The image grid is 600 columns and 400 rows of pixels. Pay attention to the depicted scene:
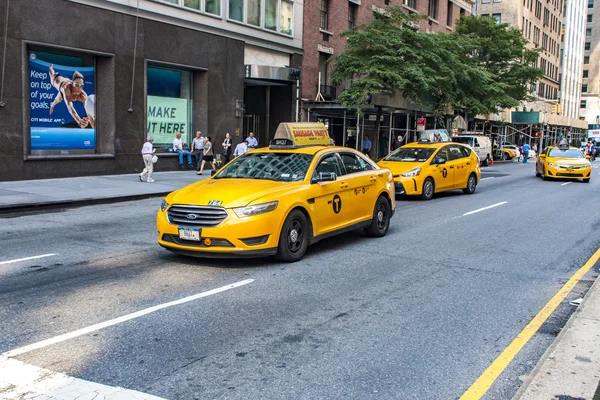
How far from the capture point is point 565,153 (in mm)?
25500

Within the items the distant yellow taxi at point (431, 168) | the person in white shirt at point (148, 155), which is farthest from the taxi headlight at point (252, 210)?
the person in white shirt at point (148, 155)

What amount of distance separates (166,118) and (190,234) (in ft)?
56.1

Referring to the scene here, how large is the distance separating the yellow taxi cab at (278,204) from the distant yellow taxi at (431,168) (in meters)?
6.01

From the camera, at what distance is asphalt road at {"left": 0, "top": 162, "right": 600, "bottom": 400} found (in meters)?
4.34

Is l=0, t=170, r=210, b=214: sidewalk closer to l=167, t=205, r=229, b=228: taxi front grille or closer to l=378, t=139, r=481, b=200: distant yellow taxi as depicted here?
l=378, t=139, r=481, b=200: distant yellow taxi

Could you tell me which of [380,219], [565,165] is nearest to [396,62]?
[565,165]

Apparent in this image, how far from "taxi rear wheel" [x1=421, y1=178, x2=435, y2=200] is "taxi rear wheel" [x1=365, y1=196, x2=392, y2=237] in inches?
246

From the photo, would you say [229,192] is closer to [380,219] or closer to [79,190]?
[380,219]

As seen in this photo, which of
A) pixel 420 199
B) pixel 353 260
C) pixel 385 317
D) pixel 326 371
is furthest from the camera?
pixel 420 199

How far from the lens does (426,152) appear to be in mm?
17281

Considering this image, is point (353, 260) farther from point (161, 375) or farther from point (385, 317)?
point (161, 375)

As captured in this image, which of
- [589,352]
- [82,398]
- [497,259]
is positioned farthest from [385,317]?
[497,259]

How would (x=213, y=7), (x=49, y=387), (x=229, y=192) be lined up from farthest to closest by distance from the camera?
1. (x=213, y=7)
2. (x=229, y=192)
3. (x=49, y=387)

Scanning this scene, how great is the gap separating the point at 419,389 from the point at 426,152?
13.7 m
